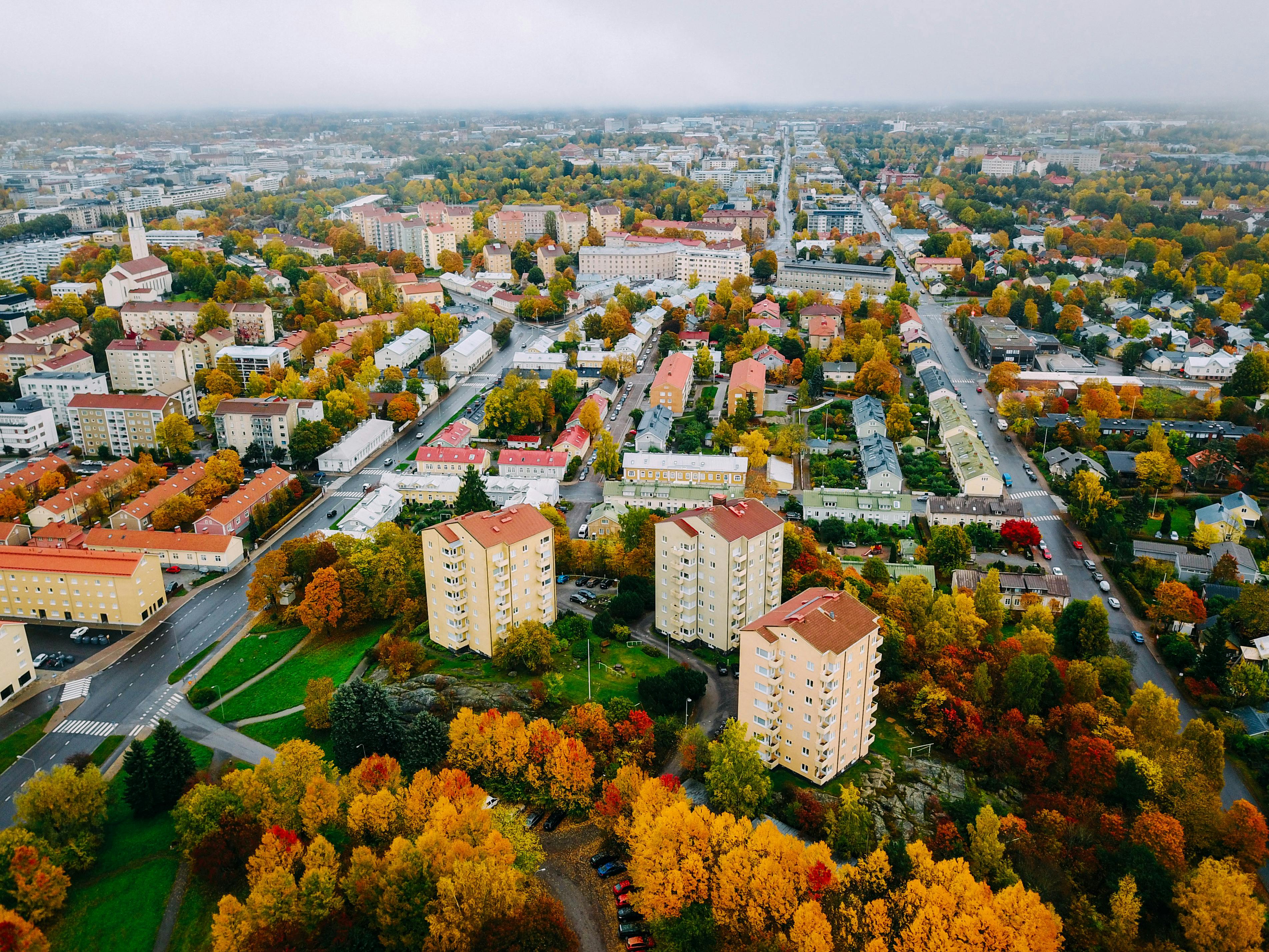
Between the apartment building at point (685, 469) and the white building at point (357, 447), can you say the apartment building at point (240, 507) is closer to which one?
the white building at point (357, 447)

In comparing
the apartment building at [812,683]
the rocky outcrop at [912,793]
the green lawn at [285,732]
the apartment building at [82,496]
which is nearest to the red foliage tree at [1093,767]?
the rocky outcrop at [912,793]

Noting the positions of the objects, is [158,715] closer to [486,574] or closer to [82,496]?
[486,574]

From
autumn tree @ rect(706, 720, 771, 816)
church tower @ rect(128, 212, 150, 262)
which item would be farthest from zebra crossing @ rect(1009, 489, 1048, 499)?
church tower @ rect(128, 212, 150, 262)

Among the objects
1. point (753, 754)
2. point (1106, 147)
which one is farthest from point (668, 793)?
point (1106, 147)

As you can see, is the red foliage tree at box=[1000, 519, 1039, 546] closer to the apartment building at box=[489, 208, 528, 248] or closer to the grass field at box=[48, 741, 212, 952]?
the grass field at box=[48, 741, 212, 952]

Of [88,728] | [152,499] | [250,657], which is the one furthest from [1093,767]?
[152,499]

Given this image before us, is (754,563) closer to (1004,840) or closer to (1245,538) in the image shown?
(1004,840)

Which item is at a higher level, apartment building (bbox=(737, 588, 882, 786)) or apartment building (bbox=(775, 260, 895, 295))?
apartment building (bbox=(775, 260, 895, 295))
